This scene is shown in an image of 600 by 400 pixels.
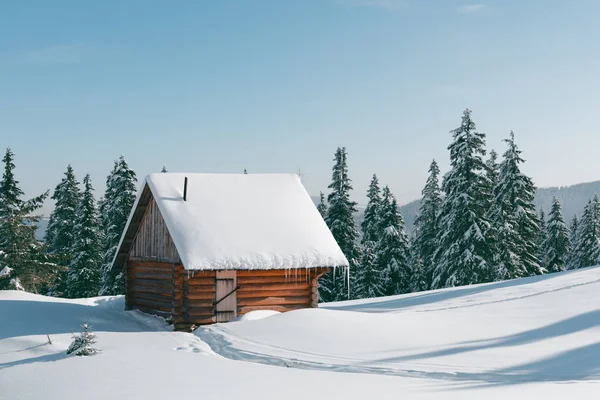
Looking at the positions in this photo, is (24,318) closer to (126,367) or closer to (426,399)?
(126,367)

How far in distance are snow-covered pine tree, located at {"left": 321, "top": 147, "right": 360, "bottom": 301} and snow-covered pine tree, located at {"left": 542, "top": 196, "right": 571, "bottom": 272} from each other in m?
18.2

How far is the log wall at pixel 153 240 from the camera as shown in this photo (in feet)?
75.5

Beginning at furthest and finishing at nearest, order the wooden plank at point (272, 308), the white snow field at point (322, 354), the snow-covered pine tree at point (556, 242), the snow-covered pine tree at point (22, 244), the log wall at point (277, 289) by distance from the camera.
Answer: the snow-covered pine tree at point (556, 242) < the snow-covered pine tree at point (22, 244) < the log wall at point (277, 289) < the wooden plank at point (272, 308) < the white snow field at point (322, 354)

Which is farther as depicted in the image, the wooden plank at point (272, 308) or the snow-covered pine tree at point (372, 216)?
the snow-covered pine tree at point (372, 216)

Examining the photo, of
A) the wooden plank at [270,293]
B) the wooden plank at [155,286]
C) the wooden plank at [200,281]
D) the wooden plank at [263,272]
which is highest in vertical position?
the wooden plank at [263,272]

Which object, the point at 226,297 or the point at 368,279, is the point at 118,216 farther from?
the point at 226,297

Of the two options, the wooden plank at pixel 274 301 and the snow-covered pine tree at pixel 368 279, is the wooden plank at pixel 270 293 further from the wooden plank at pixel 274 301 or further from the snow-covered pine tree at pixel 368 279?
the snow-covered pine tree at pixel 368 279

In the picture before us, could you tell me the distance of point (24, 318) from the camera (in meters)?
21.3

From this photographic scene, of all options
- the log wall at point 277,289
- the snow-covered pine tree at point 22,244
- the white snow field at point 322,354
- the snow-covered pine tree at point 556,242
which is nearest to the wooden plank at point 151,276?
the white snow field at point 322,354

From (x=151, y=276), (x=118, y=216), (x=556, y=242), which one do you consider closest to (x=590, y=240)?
(x=556, y=242)

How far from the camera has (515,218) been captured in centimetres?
4162

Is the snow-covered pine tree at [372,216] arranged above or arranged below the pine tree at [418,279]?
above

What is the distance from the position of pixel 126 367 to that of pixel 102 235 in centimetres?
3809

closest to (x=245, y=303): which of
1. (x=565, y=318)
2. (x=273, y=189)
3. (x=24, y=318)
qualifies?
(x=273, y=189)
